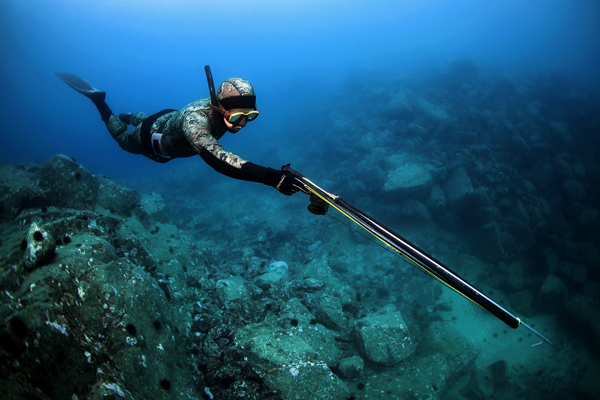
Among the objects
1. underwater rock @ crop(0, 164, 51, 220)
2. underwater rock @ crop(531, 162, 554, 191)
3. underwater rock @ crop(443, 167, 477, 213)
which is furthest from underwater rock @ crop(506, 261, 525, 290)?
underwater rock @ crop(0, 164, 51, 220)

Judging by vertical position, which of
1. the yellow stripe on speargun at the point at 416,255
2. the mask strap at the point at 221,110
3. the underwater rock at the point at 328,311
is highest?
the mask strap at the point at 221,110

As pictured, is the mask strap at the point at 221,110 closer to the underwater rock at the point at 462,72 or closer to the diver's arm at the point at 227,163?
the diver's arm at the point at 227,163

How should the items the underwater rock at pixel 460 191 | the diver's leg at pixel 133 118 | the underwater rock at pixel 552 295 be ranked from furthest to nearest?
the underwater rock at pixel 460 191 → the underwater rock at pixel 552 295 → the diver's leg at pixel 133 118

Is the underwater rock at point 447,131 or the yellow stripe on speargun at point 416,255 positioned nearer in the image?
the yellow stripe on speargun at point 416,255

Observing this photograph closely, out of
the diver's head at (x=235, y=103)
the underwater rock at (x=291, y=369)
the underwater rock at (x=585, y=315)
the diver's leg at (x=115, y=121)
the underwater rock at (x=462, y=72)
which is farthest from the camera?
the underwater rock at (x=462, y=72)

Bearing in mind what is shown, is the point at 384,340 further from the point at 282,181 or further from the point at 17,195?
the point at 17,195

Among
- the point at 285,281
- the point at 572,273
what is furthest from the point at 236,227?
the point at 572,273

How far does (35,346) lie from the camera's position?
10.8 feet

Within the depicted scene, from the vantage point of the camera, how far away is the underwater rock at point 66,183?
28.0ft

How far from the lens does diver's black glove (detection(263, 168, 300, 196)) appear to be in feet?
9.24

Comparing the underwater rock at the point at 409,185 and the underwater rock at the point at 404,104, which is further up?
the underwater rock at the point at 404,104

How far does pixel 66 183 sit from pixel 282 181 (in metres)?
10.3

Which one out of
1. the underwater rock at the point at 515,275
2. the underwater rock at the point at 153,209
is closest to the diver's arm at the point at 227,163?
the underwater rock at the point at 153,209

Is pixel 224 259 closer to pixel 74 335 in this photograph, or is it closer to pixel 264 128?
pixel 74 335
